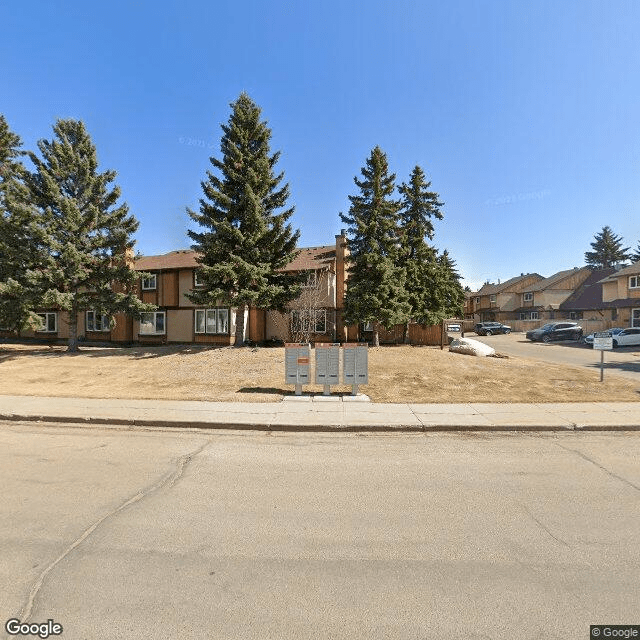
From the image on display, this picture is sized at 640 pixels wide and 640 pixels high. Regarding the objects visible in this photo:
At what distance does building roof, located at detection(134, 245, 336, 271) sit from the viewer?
78.7 feet

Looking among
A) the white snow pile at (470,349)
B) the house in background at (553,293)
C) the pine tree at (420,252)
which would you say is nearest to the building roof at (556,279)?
the house in background at (553,293)

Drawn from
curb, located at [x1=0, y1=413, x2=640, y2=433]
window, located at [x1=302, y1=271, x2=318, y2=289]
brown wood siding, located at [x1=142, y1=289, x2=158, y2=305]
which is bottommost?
curb, located at [x1=0, y1=413, x2=640, y2=433]

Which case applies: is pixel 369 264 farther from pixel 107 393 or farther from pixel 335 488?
pixel 335 488

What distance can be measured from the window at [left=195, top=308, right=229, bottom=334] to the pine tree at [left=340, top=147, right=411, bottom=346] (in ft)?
28.9

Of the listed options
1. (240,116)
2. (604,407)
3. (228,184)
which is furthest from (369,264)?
(604,407)

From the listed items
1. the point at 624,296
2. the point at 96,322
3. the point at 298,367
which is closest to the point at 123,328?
the point at 96,322

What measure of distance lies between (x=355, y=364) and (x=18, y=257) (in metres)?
21.8

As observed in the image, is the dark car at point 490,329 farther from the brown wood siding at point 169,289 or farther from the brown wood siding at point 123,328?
the brown wood siding at point 123,328

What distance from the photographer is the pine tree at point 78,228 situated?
65.2ft

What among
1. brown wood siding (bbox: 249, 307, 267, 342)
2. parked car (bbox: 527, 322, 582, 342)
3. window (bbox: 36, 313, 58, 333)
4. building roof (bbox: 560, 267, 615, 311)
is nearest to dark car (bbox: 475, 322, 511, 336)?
building roof (bbox: 560, 267, 615, 311)

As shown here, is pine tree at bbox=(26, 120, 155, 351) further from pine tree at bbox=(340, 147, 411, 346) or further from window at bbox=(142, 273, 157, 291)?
pine tree at bbox=(340, 147, 411, 346)

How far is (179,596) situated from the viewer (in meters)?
2.74

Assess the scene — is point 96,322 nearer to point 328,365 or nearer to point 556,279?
point 328,365

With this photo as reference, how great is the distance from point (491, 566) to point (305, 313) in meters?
18.0
